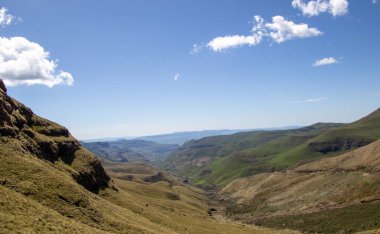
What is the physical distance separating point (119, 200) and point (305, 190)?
87.5m

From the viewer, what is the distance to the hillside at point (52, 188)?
41688 millimetres

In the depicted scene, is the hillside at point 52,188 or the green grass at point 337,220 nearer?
the hillside at point 52,188

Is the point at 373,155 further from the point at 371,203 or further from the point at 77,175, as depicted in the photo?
the point at 77,175

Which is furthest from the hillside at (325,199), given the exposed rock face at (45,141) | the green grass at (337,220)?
the exposed rock face at (45,141)

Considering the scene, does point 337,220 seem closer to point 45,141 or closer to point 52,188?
point 45,141

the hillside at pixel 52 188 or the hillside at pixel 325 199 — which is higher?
the hillside at pixel 52 188

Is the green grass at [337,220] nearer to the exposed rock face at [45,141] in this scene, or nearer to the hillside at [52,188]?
the hillside at [52,188]

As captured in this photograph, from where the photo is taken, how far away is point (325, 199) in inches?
4815

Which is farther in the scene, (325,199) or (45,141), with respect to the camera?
(325,199)

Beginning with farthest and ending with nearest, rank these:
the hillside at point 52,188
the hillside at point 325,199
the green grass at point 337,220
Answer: the hillside at point 325,199
the green grass at point 337,220
the hillside at point 52,188

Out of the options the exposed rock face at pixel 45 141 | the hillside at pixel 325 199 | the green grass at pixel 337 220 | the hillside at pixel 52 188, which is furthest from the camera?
the hillside at pixel 325 199

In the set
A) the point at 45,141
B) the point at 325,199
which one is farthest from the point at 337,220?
the point at 45,141

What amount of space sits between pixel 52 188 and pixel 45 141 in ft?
77.4

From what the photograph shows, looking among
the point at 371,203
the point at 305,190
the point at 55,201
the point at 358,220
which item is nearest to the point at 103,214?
the point at 55,201
